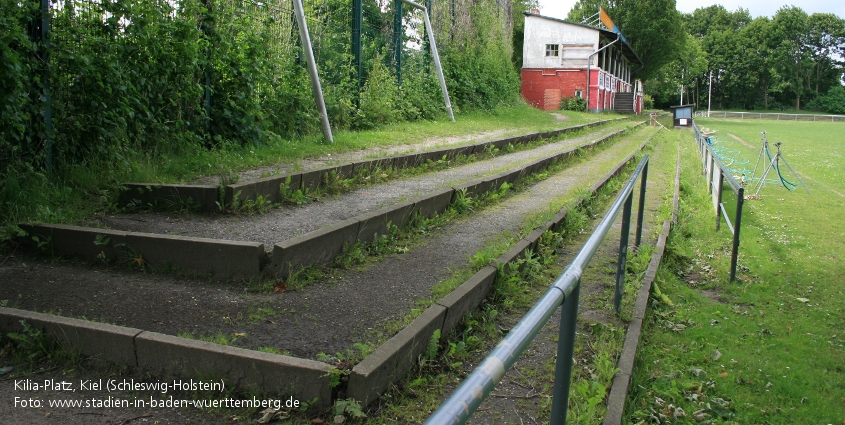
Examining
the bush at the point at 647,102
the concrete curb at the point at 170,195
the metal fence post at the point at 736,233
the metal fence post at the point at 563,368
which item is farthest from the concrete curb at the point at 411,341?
the bush at the point at 647,102

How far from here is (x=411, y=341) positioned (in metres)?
3.40

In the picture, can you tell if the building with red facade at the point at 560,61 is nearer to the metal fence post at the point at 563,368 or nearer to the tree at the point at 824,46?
the metal fence post at the point at 563,368

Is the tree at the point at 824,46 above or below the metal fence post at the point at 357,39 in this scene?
above

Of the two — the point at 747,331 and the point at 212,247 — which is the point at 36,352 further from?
the point at 747,331

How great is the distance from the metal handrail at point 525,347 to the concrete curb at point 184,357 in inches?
54.1

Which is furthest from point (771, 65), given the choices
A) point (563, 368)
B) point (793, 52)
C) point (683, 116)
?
point (563, 368)

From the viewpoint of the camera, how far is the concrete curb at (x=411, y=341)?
301 cm

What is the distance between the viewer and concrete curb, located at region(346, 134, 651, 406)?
9.87ft

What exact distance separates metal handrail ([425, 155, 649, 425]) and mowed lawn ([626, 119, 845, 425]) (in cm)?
159

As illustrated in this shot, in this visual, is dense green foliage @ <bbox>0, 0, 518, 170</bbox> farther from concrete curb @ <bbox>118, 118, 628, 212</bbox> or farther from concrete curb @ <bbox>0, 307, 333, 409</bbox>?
concrete curb @ <bbox>0, 307, 333, 409</bbox>

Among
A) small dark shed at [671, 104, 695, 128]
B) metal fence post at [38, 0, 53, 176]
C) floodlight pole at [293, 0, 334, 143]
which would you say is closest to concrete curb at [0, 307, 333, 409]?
metal fence post at [38, 0, 53, 176]

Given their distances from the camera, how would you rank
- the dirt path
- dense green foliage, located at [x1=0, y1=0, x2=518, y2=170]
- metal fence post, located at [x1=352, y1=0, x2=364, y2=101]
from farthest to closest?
metal fence post, located at [x1=352, y1=0, x2=364, y2=101]
dense green foliage, located at [x1=0, y1=0, x2=518, y2=170]
the dirt path

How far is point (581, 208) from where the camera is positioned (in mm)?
7656

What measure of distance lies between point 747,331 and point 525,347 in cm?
440
